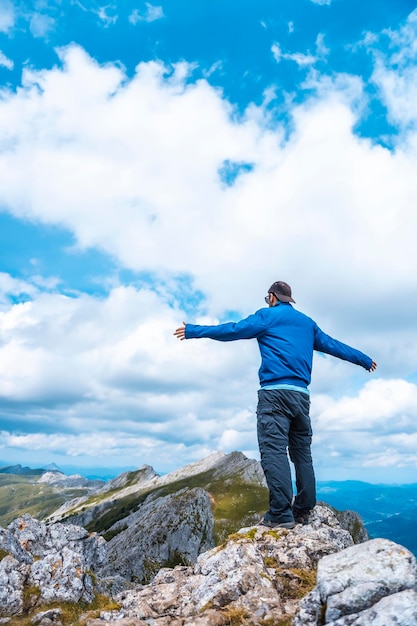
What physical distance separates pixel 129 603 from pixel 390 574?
5.15 metres

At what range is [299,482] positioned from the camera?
1241 cm

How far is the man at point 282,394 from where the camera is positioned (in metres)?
11.3

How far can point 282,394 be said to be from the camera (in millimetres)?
11539

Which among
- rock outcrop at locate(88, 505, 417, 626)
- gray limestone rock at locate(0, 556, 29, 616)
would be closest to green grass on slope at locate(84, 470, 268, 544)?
gray limestone rock at locate(0, 556, 29, 616)

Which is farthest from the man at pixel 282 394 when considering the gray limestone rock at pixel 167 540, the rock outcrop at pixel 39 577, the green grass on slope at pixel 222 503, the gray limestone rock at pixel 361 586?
the green grass on slope at pixel 222 503

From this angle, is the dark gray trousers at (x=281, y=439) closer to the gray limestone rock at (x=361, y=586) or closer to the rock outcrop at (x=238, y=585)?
the rock outcrop at (x=238, y=585)

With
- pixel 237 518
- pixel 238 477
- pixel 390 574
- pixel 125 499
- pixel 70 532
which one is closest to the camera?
pixel 390 574

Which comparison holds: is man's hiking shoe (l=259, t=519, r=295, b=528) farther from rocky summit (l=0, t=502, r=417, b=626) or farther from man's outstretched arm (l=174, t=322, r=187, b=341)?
man's outstretched arm (l=174, t=322, r=187, b=341)

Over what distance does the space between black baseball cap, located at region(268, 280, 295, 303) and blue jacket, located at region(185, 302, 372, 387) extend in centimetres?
36

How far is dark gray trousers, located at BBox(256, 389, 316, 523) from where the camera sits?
11.2m

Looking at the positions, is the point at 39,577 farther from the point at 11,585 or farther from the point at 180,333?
the point at 180,333

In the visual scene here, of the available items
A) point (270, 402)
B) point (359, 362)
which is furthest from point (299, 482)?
point (359, 362)

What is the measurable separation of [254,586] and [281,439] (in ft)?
12.3

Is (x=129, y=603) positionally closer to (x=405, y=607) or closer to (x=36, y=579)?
(x=36, y=579)
